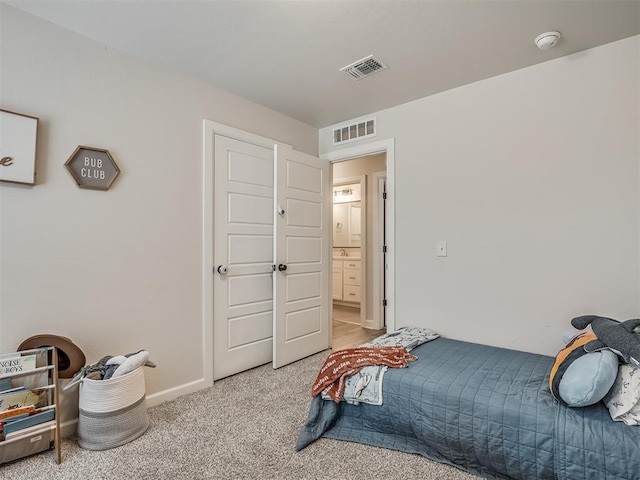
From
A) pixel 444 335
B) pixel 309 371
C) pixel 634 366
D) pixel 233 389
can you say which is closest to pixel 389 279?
pixel 444 335

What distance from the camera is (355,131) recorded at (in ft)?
11.1

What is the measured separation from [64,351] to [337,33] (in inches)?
95.7

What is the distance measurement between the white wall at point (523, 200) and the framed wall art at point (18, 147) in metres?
2.62

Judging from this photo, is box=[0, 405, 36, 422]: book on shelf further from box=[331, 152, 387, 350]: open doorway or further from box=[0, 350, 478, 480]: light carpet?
box=[331, 152, 387, 350]: open doorway

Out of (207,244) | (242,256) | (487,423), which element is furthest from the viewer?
(242,256)

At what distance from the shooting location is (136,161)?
2.27 metres

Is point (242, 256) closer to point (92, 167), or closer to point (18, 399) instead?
point (92, 167)

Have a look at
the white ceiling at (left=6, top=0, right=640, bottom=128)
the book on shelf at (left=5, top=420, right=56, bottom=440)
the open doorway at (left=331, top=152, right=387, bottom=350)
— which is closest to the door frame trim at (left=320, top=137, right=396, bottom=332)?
the white ceiling at (left=6, top=0, right=640, bottom=128)

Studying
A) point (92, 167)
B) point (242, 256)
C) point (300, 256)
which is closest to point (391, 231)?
point (300, 256)

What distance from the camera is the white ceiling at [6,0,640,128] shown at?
1782mm

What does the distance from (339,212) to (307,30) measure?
4.68m

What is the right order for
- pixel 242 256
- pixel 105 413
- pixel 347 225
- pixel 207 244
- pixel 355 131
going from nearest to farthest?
pixel 105 413 → pixel 207 244 → pixel 242 256 → pixel 355 131 → pixel 347 225

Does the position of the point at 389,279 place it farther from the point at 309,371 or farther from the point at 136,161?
the point at 136,161

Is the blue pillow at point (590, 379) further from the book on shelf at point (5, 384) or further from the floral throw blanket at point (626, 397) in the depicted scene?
the book on shelf at point (5, 384)
